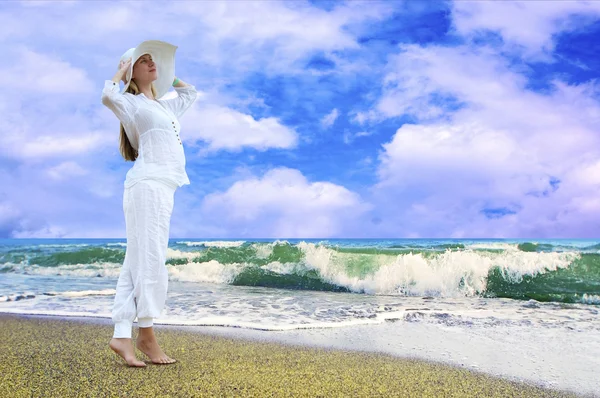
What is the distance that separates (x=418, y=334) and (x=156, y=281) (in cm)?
266

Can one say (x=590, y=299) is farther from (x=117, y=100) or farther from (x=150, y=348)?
(x=117, y=100)

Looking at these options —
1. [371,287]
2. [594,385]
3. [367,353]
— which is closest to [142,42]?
[367,353]

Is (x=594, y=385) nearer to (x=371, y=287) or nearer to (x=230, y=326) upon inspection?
(x=230, y=326)

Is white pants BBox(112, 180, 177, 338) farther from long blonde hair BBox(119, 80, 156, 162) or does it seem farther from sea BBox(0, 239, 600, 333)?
sea BBox(0, 239, 600, 333)

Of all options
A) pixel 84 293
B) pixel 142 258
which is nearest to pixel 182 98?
pixel 142 258

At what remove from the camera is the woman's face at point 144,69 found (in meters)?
3.55

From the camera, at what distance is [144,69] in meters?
3.57

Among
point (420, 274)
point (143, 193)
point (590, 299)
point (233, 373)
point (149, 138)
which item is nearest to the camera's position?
point (233, 373)

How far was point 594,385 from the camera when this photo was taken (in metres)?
3.34

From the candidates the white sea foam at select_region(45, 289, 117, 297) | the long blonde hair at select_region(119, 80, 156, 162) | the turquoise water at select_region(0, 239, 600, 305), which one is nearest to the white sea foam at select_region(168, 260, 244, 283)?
the turquoise water at select_region(0, 239, 600, 305)

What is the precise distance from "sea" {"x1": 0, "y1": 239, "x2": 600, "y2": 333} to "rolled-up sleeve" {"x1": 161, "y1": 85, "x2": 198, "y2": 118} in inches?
90.3

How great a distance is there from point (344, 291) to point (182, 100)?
6.11m

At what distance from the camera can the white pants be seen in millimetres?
3311

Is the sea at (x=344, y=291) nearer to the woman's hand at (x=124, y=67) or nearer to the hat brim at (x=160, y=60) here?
the hat brim at (x=160, y=60)
